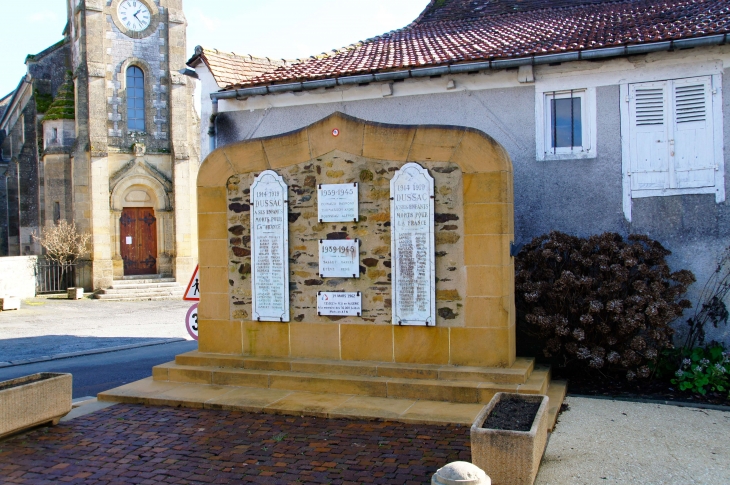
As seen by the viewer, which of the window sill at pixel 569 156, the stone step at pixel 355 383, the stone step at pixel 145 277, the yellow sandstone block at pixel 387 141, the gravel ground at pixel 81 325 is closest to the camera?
the stone step at pixel 355 383

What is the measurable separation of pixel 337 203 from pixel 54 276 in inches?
791

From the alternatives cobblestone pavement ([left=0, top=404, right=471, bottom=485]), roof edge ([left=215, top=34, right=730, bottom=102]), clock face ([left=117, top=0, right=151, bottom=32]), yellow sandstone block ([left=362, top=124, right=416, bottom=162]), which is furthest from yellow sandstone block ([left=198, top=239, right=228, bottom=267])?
clock face ([left=117, top=0, right=151, bottom=32])

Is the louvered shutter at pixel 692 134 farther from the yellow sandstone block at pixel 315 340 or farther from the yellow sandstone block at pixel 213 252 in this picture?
the yellow sandstone block at pixel 213 252

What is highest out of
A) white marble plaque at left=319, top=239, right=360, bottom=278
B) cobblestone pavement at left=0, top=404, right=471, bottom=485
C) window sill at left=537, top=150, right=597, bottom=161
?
window sill at left=537, top=150, right=597, bottom=161

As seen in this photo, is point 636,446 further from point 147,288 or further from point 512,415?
point 147,288

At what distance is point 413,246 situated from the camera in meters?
7.75

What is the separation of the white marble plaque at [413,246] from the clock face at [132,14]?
22.0m

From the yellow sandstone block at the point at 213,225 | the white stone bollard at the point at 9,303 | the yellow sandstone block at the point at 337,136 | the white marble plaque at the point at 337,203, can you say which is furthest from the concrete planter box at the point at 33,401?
the white stone bollard at the point at 9,303

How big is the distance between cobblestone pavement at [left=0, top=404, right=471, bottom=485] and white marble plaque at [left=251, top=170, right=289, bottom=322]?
62.0 inches

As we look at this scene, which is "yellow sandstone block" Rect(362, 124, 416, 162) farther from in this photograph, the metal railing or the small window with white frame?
the metal railing

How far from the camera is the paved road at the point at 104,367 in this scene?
9758 mm

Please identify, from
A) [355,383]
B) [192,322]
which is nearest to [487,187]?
[355,383]

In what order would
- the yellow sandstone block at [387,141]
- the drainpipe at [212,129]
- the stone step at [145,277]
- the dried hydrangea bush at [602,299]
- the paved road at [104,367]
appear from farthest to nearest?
the stone step at [145,277], the drainpipe at [212,129], the paved road at [104,367], the yellow sandstone block at [387,141], the dried hydrangea bush at [602,299]

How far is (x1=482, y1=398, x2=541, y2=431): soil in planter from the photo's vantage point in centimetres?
527
